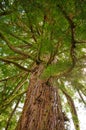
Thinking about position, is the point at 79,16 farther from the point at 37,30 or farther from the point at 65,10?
the point at 37,30

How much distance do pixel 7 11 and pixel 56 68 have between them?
0.78 m

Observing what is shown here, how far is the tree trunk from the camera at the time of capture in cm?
A: 244

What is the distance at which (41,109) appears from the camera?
2.63m

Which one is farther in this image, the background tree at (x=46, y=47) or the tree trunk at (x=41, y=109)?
the tree trunk at (x=41, y=109)

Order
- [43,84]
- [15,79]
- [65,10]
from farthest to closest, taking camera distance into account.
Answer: [15,79] < [43,84] < [65,10]

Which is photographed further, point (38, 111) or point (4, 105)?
point (4, 105)

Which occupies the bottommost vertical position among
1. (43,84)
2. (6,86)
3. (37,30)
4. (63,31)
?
(63,31)

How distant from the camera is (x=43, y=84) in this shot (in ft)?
9.86

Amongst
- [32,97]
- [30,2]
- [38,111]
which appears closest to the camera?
[30,2]

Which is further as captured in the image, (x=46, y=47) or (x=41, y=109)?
(x=41, y=109)

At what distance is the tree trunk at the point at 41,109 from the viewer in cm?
244

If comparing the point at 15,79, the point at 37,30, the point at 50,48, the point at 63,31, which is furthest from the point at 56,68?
the point at 15,79

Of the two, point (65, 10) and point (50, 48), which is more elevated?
point (50, 48)

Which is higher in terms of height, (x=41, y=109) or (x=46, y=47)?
(x=46, y=47)
